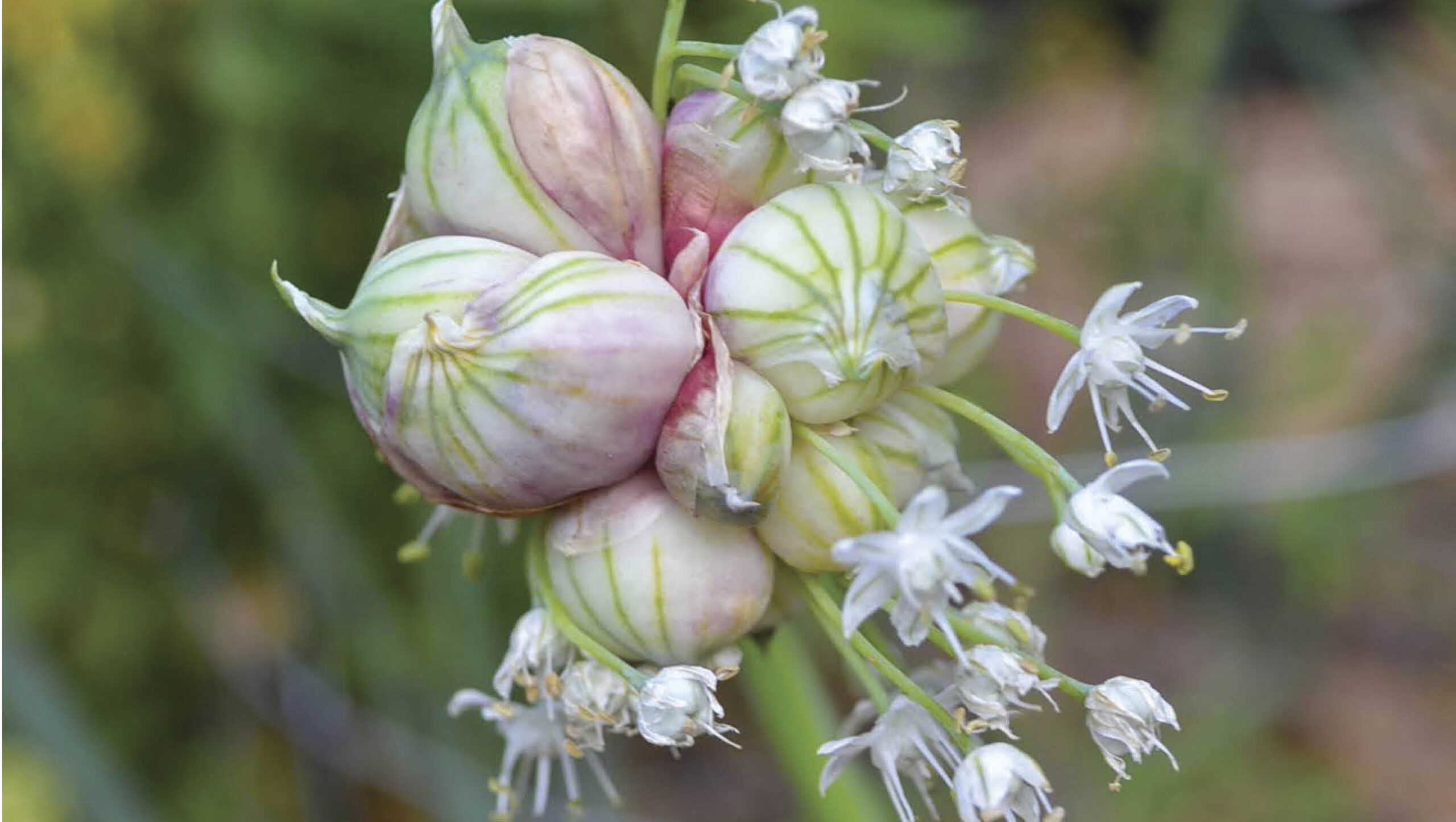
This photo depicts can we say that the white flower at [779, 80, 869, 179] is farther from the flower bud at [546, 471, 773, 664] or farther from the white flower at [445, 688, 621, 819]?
the white flower at [445, 688, 621, 819]

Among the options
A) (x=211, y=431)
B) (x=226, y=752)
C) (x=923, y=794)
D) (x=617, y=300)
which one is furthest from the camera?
(x=226, y=752)

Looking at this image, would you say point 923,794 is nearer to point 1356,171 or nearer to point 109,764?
point 109,764

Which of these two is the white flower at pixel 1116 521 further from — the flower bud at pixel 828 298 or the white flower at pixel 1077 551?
the flower bud at pixel 828 298

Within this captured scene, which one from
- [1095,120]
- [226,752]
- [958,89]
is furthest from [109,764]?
[1095,120]

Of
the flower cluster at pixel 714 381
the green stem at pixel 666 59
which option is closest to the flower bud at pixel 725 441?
the flower cluster at pixel 714 381

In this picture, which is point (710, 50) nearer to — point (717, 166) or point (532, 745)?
point (717, 166)

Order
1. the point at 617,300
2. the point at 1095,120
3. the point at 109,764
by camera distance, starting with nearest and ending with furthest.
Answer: the point at 617,300 < the point at 109,764 < the point at 1095,120
